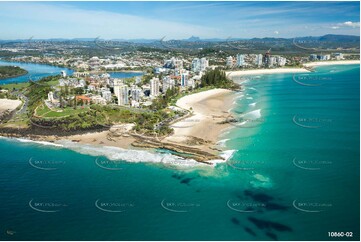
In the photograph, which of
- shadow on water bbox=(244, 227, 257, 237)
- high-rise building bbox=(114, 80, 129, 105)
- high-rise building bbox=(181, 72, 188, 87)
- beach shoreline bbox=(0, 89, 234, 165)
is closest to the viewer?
shadow on water bbox=(244, 227, 257, 237)

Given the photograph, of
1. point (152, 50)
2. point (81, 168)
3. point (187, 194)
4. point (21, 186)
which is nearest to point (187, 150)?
point (187, 194)

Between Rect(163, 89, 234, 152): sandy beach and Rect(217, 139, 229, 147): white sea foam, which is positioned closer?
Rect(217, 139, 229, 147): white sea foam

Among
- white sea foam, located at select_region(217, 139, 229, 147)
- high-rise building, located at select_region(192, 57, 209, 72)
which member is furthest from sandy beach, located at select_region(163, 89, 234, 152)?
high-rise building, located at select_region(192, 57, 209, 72)

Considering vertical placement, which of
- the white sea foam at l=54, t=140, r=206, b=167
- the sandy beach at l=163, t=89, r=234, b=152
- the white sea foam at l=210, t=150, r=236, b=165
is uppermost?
the sandy beach at l=163, t=89, r=234, b=152

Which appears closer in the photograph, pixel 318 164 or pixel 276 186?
pixel 276 186

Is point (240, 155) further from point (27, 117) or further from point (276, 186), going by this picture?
point (27, 117)

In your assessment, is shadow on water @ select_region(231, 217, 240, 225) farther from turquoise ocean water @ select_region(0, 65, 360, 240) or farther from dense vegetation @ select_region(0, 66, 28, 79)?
dense vegetation @ select_region(0, 66, 28, 79)
